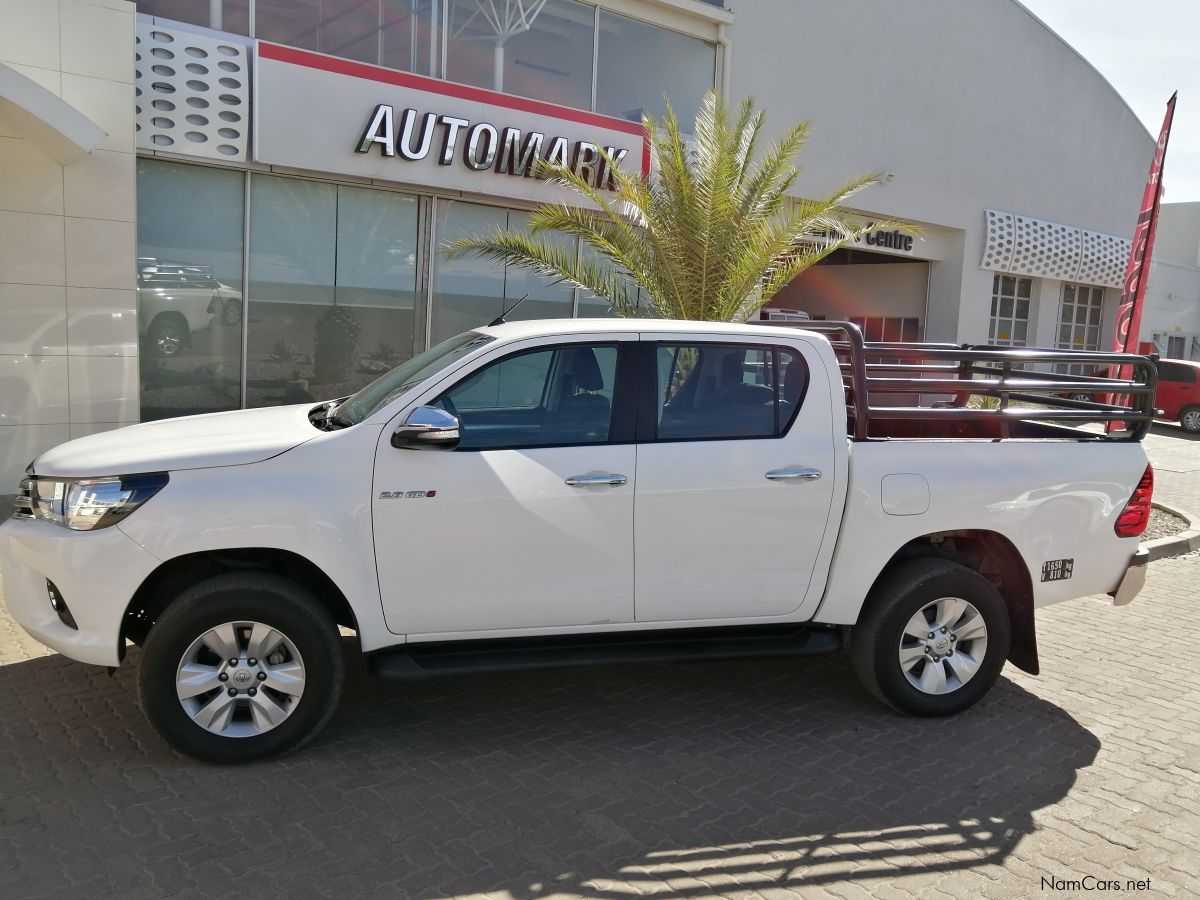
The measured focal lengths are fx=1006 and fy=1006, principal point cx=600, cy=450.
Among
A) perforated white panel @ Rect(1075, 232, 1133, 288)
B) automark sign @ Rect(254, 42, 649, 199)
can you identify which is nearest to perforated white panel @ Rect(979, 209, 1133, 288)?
perforated white panel @ Rect(1075, 232, 1133, 288)

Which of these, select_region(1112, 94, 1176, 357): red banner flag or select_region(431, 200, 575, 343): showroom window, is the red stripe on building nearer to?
select_region(431, 200, 575, 343): showroom window

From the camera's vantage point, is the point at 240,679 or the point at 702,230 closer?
the point at 240,679

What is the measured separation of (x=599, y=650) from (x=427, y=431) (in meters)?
1.26

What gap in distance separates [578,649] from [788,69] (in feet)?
43.2

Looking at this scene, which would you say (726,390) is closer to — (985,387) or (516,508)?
(516,508)

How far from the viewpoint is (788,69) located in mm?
15414

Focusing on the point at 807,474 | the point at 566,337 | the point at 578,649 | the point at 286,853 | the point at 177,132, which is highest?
the point at 177,132

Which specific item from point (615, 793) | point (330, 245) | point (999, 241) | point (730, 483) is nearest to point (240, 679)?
point (615, 793)

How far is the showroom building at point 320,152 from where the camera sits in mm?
8852

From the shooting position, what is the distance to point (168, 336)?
10.3 meters

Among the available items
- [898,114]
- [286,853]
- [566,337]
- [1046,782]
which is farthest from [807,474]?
[898,114]

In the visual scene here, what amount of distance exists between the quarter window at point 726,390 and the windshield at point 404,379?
0.87 metres

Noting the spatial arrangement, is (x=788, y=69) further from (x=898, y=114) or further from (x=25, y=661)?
(x=25, y=661)

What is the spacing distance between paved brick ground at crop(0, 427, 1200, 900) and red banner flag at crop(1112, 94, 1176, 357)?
26.1 feet
